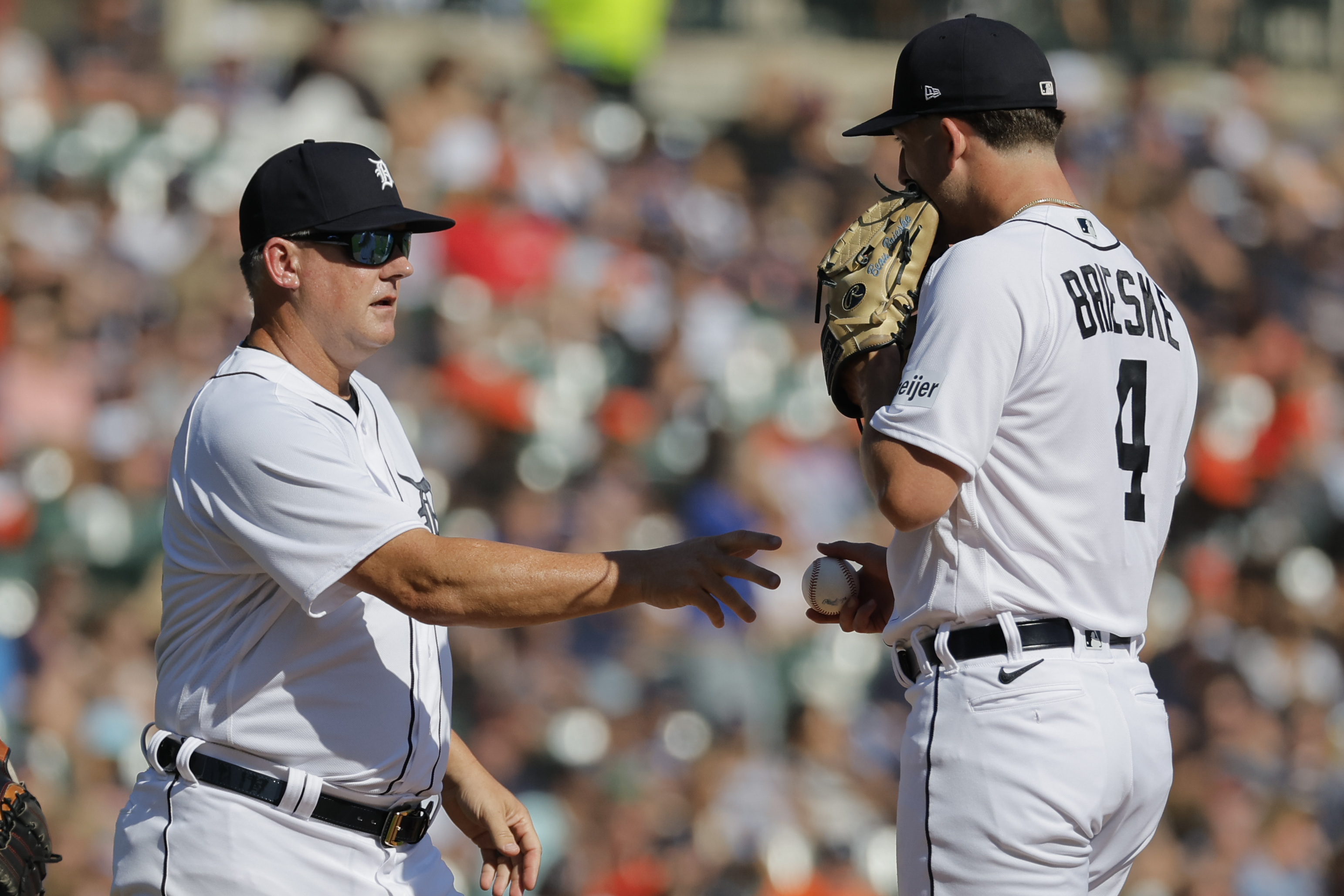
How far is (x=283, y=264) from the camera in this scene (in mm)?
2668

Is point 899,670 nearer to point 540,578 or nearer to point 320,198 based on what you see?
→ point 540,578

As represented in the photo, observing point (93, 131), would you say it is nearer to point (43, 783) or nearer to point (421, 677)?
point (43, 783)

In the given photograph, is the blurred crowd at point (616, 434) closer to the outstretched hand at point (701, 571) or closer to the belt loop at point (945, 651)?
the outstretched hand at point (701, 571)

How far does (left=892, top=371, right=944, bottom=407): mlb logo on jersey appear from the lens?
2.18 metres

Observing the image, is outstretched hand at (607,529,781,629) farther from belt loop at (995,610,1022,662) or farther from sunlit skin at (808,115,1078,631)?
belt loop at (995,610,1022,662)

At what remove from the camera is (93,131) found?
7.15 metres

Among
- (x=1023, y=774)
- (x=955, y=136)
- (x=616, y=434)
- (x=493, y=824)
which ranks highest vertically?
(x=955, y=136)

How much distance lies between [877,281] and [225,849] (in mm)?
1560

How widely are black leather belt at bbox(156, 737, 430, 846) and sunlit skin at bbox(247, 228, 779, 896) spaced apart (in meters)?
0.42

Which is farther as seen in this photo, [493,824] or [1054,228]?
[493,824]

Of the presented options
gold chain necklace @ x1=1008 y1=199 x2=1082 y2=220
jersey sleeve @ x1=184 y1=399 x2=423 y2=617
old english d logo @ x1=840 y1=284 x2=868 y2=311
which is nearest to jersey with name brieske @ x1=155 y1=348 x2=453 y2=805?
jersey sleeve @ x1=184 y1=399 x2=423 y2=617

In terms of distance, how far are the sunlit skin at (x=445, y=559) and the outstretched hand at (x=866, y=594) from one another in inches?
9.0

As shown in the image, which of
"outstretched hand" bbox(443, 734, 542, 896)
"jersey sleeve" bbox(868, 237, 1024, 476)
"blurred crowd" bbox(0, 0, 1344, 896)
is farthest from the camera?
"blurred crowd" bbox(0, 0, 1344, 896)

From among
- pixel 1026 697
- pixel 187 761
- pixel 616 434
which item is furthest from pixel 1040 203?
pixel 616 434
